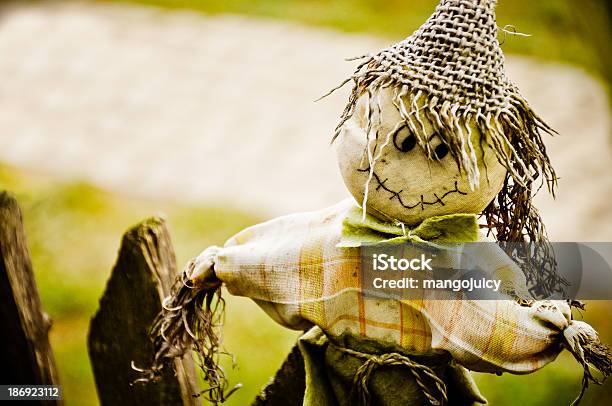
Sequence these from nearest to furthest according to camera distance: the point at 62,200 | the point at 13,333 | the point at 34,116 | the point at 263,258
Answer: the point at 263,258, the point at 13,333, the point at 62,200, the point at 34,116

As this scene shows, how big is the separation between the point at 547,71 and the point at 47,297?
8.90 ft

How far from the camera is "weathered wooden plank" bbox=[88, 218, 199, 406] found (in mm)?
1219

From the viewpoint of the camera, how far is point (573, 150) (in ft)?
11.3

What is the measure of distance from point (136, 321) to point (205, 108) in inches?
114

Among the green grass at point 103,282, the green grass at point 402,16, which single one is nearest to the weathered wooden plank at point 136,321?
the green grass at point 103,282

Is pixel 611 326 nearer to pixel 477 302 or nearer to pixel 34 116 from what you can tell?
pixel 477 302

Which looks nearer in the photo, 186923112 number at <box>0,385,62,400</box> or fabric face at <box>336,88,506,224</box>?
fabric face at <box>336,88,506,224</box>

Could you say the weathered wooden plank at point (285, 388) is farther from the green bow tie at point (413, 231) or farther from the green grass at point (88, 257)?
the green grass at point (88, 257)

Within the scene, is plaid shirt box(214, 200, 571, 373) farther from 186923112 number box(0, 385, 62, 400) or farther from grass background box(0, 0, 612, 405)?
186923112 number box(0, 385, 62, 400)

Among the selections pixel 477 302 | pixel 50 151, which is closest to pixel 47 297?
pixel 50 151

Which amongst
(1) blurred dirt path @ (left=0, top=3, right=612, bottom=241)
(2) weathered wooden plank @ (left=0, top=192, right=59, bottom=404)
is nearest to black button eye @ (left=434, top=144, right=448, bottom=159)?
(2) weathered wooden plank @ (left=0, top=192, right=59, bottom=404)

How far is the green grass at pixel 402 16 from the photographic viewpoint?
14.0 feet

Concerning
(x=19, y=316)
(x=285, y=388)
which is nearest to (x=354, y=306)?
(x=285, y=388)

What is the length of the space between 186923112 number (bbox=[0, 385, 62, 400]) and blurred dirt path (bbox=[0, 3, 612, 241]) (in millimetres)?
1821
